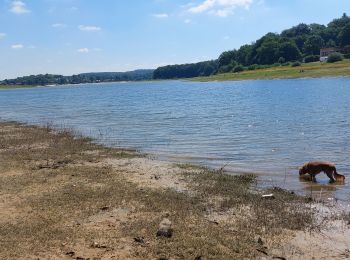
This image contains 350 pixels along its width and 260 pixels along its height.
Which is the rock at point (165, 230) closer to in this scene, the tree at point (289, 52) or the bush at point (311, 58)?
the bush at point (311, 58)

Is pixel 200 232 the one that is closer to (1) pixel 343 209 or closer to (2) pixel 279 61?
(1) pixel 343 209

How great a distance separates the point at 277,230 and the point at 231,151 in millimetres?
11154

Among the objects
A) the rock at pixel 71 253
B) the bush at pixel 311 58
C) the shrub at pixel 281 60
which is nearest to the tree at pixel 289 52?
the shrub at pixel 281 60

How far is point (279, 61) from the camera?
16950cm

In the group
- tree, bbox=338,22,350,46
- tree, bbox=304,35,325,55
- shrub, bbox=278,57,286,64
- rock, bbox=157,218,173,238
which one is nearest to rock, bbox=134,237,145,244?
rock, bbox=157,218,173,238

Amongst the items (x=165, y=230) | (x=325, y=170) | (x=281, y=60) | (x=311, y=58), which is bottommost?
(x=325, y=170)

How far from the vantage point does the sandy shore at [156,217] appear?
8430 millimetres

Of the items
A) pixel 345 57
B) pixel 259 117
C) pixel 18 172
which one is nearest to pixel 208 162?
pixel 18 172

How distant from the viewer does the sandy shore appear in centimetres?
843

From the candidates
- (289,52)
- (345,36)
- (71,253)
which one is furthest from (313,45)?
(71,253)

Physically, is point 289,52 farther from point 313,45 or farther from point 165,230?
point 165,230

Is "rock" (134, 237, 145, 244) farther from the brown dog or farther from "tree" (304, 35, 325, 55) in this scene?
"tree" (304, 35, 325, 55)

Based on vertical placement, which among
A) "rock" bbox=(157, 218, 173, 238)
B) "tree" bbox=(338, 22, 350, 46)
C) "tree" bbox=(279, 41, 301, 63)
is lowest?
"rock" bbox=(157, 218, 173, 238)

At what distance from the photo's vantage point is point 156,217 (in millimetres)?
10258
